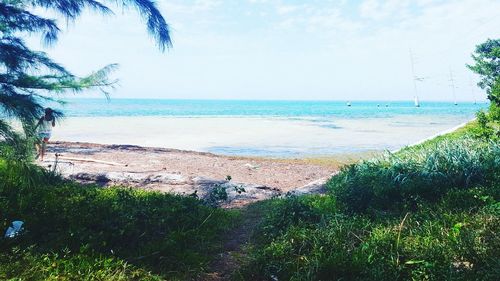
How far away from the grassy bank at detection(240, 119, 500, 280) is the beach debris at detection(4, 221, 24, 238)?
248 centimetres

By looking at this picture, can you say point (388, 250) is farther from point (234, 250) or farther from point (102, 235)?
point (102, 235)

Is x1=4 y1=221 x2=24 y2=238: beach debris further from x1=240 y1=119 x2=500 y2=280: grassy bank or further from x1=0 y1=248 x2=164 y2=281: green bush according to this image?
x1=240 y1=119 x2=500 y2=280: grassy bank

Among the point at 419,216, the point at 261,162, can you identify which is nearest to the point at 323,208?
the point at 419,216

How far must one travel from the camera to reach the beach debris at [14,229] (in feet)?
13.4

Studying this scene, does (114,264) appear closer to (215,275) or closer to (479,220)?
(215,275)

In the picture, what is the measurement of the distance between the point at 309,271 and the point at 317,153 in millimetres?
14201

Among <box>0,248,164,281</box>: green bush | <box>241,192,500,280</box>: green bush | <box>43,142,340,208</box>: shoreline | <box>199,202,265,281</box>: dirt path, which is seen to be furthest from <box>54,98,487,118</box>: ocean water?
<box>241,192,500,280</box>: green bush

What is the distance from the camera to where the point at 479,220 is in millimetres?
4359

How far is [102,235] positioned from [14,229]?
0.96m

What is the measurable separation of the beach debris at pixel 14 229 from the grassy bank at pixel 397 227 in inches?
97.6

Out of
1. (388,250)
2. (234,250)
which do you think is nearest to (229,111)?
(234,250)

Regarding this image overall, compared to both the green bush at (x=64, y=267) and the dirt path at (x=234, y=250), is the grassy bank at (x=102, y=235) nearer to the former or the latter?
the green bush at (x=64, y=267)

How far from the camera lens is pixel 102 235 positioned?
4.22 meters

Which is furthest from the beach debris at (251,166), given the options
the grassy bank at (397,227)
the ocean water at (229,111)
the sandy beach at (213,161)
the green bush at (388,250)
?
the ocean water at (229,111)
